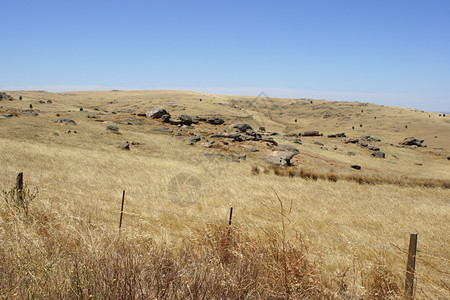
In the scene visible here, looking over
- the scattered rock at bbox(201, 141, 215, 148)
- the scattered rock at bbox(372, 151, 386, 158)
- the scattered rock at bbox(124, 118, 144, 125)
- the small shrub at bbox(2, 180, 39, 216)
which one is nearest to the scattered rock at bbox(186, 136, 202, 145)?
the scattered rock at bbox(201, 141, 215, 148)

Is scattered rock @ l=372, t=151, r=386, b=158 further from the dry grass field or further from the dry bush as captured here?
the dry bush

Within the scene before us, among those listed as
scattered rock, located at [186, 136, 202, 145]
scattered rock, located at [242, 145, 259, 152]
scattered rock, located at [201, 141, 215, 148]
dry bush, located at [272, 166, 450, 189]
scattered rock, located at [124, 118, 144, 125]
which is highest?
scattered rock, located at [124, 118, 144, 125]

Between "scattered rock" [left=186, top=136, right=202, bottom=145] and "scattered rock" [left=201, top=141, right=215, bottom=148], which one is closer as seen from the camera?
"scattered rock" [left=201, top=141, right=215, bottom=148]

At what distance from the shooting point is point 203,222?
8.62m

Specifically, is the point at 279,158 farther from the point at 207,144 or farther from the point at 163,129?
the point at 163,129

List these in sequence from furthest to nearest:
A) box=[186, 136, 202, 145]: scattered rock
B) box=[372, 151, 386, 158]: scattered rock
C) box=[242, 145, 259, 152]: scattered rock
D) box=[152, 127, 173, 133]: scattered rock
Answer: box=[372, 151, 386, 158]: scattered rock < box=[152, 127, 173, 133]: scattered rock < box=[186, 136, 202, 145]: scattered rock < box=[242, 145, 259, 152]: scattered rock

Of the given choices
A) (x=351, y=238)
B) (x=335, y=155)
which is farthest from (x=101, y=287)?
(x=335, y=155)

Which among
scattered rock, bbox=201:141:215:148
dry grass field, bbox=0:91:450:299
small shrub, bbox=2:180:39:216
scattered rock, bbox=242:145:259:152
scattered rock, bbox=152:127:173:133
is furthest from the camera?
scattered rock, bbox=152:127:173:133

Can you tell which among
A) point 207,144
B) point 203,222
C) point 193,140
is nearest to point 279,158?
point 207,144

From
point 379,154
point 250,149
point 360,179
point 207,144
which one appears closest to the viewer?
point 360,179

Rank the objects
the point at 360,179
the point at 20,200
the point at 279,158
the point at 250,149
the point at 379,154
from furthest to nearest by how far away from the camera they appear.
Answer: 1. the point at 379,154
2. the point at 250,149
3. the point at 279,158
4. the point at 360,179
5. the point at 20,200

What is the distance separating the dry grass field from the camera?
4047mm

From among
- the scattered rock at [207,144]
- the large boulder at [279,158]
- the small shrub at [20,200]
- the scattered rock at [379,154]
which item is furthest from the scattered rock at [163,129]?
the small shrub at [20,200]

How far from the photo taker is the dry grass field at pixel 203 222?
159 inches
